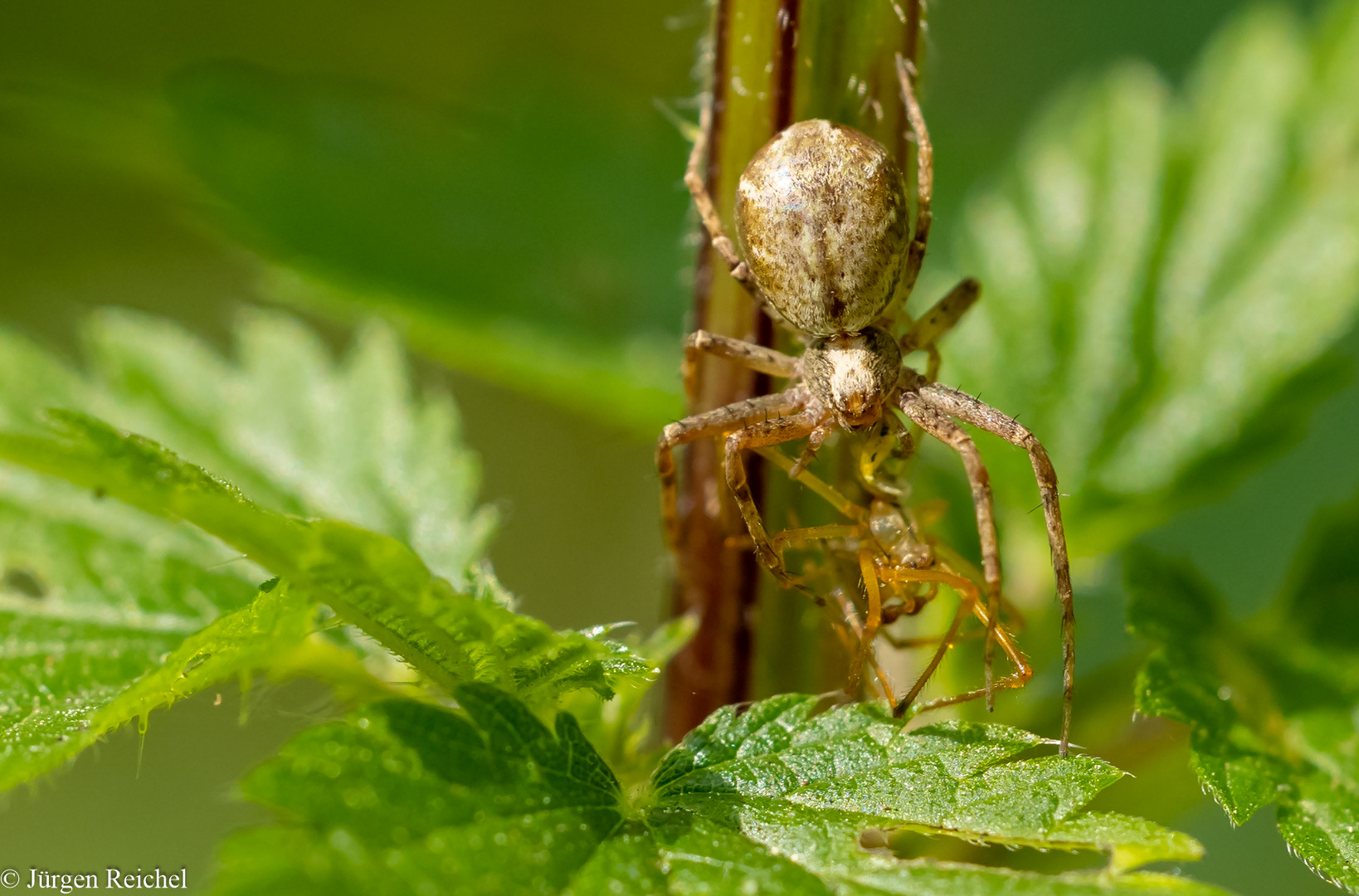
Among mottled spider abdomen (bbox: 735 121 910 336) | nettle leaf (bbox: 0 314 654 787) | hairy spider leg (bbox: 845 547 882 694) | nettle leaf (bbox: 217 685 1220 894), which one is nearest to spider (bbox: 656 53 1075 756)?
mottled spider abdomen (bbox: 735 121 910 336)

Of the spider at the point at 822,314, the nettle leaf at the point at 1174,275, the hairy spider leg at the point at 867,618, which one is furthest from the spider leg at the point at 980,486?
the nettle leaf at the point at 1174,275

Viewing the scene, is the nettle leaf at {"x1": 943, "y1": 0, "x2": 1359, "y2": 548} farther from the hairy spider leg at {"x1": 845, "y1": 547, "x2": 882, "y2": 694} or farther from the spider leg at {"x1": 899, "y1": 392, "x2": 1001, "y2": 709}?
the hairy spider leg at {"x1": 845, "y1": 547, "x2": 882, "y2": 694}

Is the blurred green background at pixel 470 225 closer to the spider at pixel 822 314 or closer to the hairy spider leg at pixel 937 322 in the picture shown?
the spider at pixel 822 314

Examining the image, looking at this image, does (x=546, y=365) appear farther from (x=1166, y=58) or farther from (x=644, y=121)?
(x=1166, y=58)

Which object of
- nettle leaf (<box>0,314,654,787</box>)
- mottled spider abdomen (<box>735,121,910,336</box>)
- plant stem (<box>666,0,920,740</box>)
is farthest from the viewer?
mottled spider abdomen (<box>735,121,910,336</box>)

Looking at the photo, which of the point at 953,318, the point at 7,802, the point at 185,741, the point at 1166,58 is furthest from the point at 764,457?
the point at 1166,58

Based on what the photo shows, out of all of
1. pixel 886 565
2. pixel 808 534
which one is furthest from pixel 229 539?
pixel 886 565

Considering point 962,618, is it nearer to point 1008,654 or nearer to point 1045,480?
point 1008,654

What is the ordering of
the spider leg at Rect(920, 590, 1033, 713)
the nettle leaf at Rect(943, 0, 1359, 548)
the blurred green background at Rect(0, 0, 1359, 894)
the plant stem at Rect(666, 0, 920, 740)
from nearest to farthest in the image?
1. the plant stem at Rect(666, 0, 920, 740)
2. the spider leg at Rect(920, 590, 1033, 713)
3. the nettle leaf at Rect(943, 0, 1359, 548)
4. the blurred green background at Rect(0, 0, 1359, 894)
